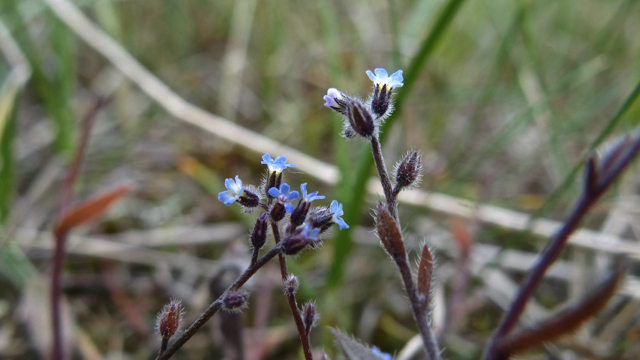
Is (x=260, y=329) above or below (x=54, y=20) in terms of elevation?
below

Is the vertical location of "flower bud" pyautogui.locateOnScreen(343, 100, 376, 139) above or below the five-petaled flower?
below

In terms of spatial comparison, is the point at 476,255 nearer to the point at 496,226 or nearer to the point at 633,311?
the point at 496,226

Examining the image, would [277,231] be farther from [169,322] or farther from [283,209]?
[169,322]

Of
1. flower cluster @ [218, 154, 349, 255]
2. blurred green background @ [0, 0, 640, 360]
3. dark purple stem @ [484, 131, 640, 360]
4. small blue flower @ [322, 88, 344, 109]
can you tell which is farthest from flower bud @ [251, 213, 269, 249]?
blurred green background @ [0, 0, 640, 360]

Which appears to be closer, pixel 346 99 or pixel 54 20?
pixel 346 99

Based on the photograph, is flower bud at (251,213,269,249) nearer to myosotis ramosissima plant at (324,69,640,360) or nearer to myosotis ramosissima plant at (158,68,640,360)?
myosotis ramosissima plant at (158,68,640,360)

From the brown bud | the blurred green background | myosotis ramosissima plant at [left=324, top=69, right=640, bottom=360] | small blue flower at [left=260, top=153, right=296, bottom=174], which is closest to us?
myosotis ramosissima plant at [left=324, top=69, right=640, bottom=360]

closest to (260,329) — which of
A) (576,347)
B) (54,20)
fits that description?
(576,347)
